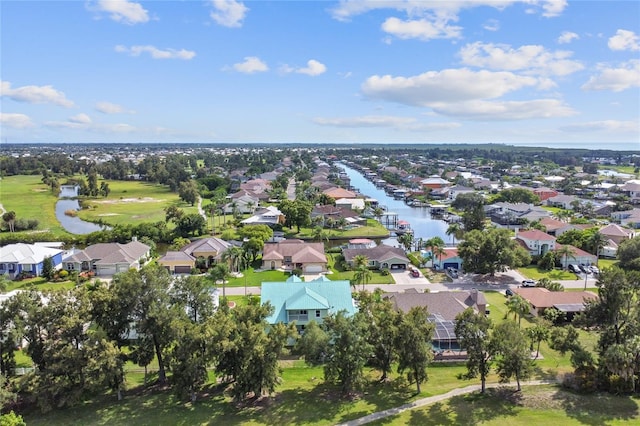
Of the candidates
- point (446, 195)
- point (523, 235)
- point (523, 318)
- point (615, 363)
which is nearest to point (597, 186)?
point (446, 195)

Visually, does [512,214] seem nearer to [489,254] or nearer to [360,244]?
[360,244]

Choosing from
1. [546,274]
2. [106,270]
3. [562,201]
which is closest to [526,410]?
[546,274]

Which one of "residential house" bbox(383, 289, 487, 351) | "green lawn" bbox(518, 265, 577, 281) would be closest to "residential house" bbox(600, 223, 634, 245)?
"green lawn" bbox(518, 265, 577, 281)

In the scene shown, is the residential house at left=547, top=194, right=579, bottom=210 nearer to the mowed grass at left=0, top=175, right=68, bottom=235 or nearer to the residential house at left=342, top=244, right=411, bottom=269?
the residential house at left=342, top=244, right=411, bottom=269

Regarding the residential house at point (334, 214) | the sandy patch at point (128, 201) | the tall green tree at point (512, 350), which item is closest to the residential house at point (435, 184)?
the residential house at point (334, 214)

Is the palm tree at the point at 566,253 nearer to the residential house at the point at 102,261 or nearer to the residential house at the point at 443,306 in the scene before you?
the residential house at the point at 443,306

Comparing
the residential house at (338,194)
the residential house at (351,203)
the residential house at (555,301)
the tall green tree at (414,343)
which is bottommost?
the residential house at (555,301)
